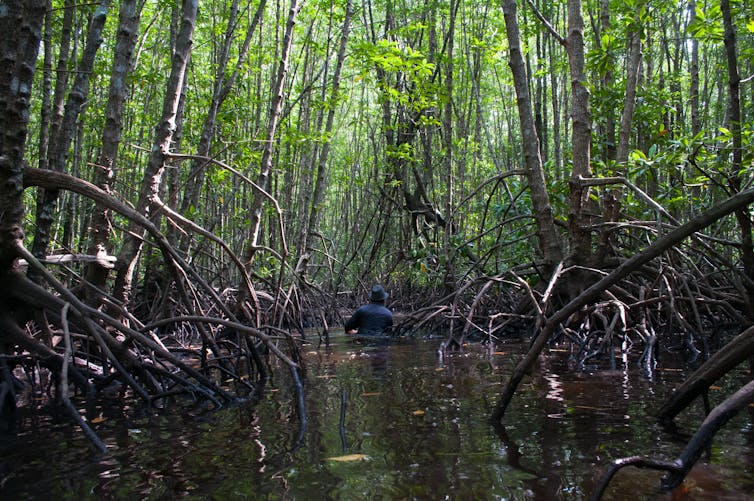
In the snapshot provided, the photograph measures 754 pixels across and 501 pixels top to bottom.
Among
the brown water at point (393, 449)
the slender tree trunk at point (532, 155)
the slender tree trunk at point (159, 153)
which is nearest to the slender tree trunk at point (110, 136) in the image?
the slender tree trunk at point (159, 153)

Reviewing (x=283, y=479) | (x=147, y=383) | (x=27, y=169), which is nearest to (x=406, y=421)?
(x=283, y=479)

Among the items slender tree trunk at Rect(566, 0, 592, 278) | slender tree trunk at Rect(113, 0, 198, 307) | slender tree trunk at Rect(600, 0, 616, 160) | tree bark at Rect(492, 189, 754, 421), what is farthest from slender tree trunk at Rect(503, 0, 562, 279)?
tree bark at Rect(492, 189, 754, 421)

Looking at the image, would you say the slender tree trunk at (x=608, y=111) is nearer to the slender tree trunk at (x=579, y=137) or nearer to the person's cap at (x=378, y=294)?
the slender tree trunk at (x=579, y=137)

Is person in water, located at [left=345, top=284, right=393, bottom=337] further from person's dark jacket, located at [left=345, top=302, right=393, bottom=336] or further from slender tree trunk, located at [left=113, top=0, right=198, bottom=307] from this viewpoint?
slender tree trunk, located at [left=113, top=0, right=198, bottom=307]

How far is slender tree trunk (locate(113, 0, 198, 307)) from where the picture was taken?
13.9ft

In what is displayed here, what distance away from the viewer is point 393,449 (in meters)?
2.33

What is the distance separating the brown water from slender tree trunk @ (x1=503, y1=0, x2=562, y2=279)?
212 cm

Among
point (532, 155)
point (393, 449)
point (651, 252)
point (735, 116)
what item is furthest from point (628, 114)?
point (393, 449)

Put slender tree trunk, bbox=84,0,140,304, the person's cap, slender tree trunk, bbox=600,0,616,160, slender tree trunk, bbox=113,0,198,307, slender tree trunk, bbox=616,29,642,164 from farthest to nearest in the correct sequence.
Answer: the person's cap, slender tree trunk, bbox=600,0,616,160, slender tree trunk, bbox=616,29,642,164, slender tree trunk, bbox=113,0,198,307, slender tree trunk, bbox=84,0,140,304

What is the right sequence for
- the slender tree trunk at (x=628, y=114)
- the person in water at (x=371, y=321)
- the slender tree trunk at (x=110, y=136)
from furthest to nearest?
the person in water at (x=371, y=321)
the slender tree trunk at (x=628, y=114)
the slender tree trunk at (x=110, y=136)

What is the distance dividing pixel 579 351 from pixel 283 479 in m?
3.19

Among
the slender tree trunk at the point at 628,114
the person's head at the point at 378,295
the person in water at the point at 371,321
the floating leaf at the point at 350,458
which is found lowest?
the floating leaf at the point at 350,458

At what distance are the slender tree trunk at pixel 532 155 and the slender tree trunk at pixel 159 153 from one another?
2.96 metres

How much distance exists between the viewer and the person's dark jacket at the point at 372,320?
7152 millimetres
